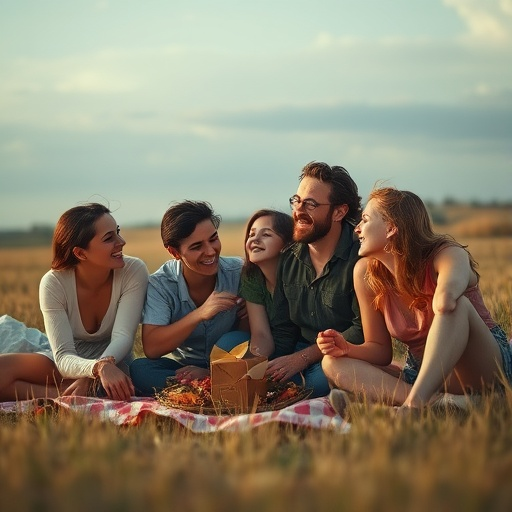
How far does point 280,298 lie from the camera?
6727mm

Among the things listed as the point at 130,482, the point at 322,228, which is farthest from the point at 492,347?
the point at 130,482

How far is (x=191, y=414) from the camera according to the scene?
5.93 meters

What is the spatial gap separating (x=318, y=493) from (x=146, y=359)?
4.04 m

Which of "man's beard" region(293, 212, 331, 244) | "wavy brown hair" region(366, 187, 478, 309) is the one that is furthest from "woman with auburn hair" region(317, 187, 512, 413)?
"man's beard" region(293, 212, 331, 244)

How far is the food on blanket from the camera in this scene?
6016 millimetres

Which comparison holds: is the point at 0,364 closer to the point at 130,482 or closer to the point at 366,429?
the point at 366,429

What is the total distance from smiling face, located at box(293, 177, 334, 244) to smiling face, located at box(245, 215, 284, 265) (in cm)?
20

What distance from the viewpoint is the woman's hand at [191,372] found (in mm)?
6748

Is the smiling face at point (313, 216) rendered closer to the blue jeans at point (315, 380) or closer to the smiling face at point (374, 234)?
the smiling face at point (374, 234)

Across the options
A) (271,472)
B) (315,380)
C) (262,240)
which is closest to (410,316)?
(315,380)

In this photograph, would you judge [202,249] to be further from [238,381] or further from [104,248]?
[238,381]

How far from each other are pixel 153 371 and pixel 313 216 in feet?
5.49

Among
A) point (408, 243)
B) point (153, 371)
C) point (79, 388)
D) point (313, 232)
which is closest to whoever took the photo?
point (408, 243)

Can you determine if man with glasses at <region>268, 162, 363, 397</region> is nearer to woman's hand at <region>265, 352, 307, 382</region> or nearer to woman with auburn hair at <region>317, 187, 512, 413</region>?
woman's hand at <region>265, 352, 307, 382</region>
